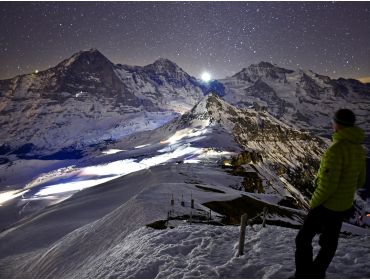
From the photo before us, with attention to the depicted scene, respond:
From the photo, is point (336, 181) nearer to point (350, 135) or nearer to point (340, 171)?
point (340, 171)

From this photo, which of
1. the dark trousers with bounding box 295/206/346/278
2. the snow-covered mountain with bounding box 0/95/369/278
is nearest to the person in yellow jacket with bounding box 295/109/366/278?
the dark trousers with bounding box 295/206/346/278

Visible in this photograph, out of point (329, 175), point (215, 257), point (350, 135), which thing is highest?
point (350, 135)

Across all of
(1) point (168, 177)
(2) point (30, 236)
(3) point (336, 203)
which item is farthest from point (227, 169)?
(3) point (336, 203)

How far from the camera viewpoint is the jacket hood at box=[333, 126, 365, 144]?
701 cm

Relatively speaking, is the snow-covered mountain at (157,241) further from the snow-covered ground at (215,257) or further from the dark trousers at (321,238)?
the dark trousers at (321,238)

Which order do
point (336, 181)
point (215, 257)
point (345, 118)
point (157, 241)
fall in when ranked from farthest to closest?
point (157, 241), point (215, 257), point (345, 118), point (336, 181)

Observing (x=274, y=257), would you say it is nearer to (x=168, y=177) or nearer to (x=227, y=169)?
(x=168, y=177)

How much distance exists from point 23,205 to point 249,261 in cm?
14602

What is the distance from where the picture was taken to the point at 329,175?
6875 mm

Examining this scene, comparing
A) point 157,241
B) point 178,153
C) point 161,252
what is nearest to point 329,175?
point 161,252

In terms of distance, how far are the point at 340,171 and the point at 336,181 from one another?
214 millimetres

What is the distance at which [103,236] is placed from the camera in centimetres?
1977

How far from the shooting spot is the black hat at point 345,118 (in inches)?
278

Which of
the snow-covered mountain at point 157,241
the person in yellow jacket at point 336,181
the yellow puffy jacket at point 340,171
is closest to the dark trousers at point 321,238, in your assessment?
the person in yellow jacket at point 336,181
